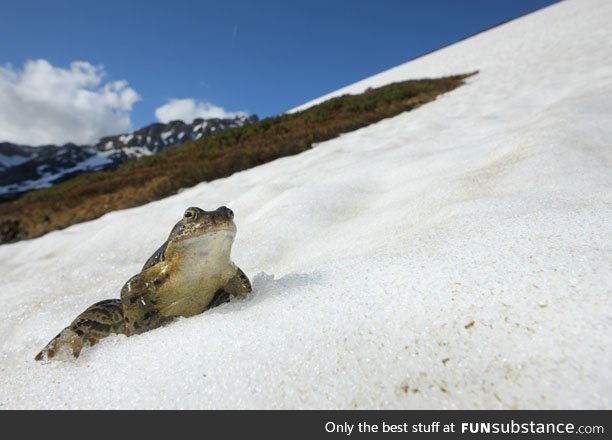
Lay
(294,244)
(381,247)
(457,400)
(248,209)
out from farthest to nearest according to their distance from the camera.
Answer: (248,209) < (294,244) < (381,247) < (457,400)

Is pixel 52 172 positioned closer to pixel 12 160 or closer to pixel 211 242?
pixel 12 160

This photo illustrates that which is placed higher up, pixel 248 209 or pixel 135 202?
pixel 135 202

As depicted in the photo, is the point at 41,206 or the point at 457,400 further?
the point at 41,206

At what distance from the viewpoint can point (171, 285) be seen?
2396mm

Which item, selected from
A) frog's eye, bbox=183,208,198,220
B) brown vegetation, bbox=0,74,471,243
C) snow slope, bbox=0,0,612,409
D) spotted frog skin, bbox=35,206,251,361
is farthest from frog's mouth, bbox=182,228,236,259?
brown vegetation, bbox=0,74,471,243

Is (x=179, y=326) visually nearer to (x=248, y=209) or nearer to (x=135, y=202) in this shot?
(x=248, y=209)

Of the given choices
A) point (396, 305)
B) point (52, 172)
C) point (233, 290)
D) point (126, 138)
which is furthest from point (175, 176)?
point (126, 138)

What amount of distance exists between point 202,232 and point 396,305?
4.11ft

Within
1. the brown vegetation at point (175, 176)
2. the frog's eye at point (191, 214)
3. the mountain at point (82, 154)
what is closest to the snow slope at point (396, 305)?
the frog's eye at point (191, 214)

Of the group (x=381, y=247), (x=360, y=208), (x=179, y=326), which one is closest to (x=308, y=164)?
(x=360, y=208)

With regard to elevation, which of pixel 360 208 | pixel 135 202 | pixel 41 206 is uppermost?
pixel 41 206

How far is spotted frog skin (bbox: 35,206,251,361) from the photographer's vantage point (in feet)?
7.58

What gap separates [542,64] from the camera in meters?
15.7
